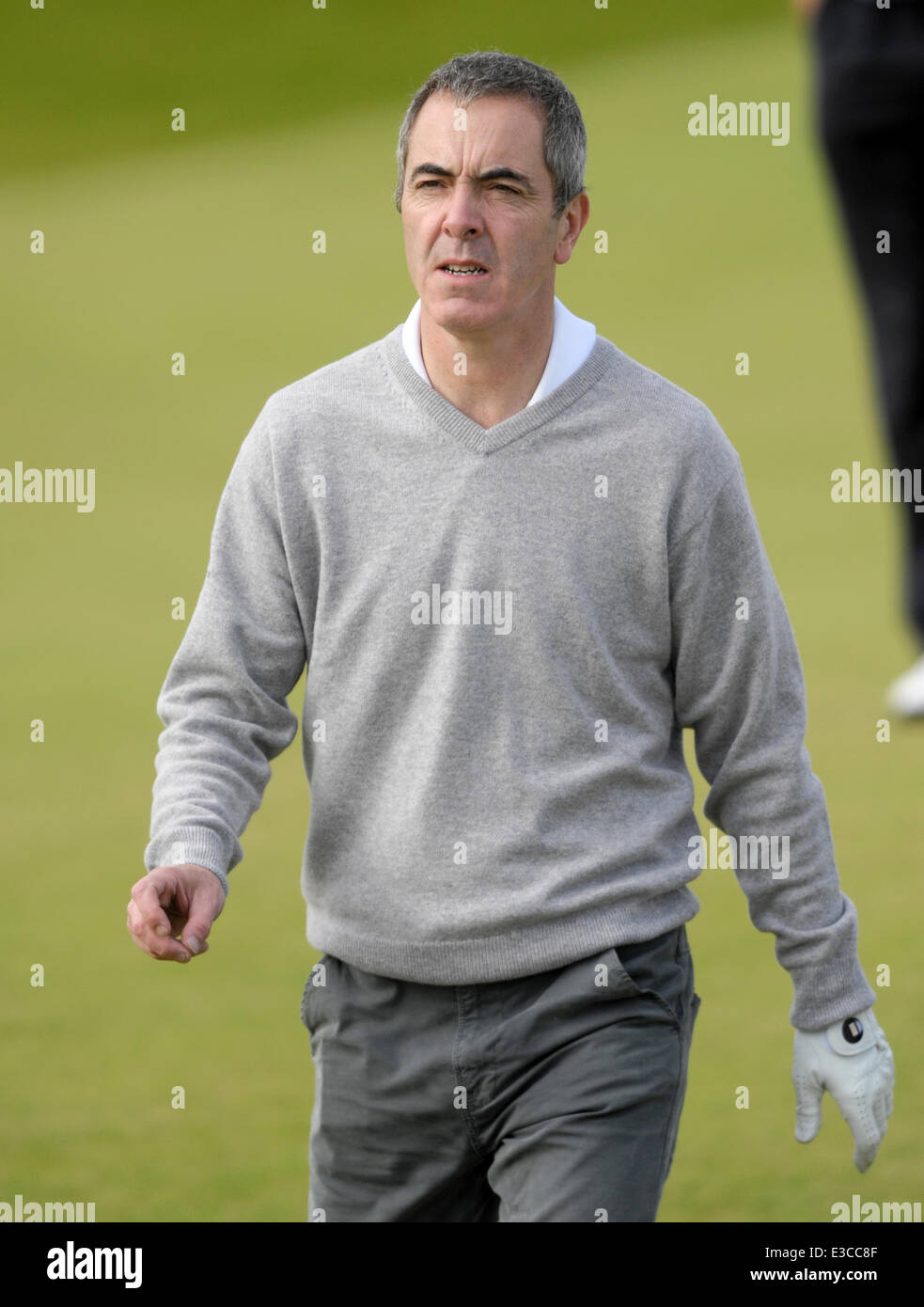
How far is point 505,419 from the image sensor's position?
2.05 metres

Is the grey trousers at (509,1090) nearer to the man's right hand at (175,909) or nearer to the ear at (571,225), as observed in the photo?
the man's right hand at (175,909)

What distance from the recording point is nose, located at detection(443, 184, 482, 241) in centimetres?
199

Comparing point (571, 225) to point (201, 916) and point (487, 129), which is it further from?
point (201, 916)

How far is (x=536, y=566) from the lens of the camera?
200 cm

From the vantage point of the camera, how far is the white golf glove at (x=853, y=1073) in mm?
2145

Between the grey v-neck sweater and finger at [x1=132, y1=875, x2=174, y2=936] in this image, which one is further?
the grey v-neck sweater

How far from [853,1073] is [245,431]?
31.2ft
